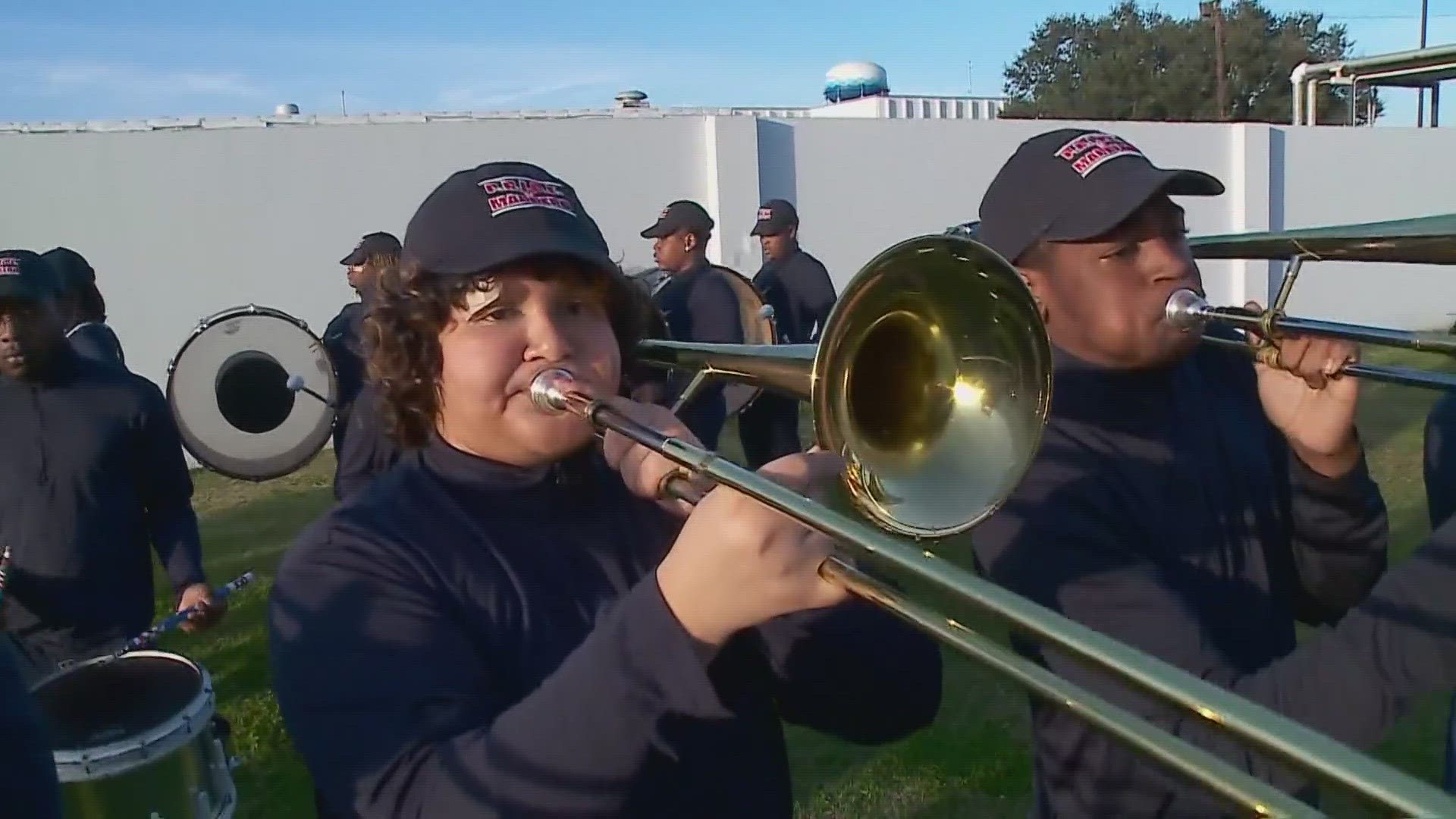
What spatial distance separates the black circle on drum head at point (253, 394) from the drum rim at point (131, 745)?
3.27 m

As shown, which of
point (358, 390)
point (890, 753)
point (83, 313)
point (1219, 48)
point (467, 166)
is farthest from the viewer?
point (1219, 48)

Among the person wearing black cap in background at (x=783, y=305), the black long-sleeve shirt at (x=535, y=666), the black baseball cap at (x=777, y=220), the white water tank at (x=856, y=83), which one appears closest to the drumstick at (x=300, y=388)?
the person wearing black cap in background at (x=783, y=305)

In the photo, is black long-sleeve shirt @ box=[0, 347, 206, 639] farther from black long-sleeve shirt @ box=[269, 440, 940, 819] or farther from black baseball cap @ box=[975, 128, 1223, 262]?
black baseball cap @ box=[975, 128, 1223, 262]

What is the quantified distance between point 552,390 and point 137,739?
1.43m

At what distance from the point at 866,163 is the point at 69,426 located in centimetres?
1003

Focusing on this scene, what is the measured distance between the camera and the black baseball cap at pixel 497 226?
148 cm

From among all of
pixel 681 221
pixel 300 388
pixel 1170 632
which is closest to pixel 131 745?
pixel 1170 632

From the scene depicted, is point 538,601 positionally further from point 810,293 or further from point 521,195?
point 810,293

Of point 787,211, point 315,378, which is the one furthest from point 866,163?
point 315,378

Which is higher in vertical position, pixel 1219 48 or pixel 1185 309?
pixel 1219 48

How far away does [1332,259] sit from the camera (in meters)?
1.84

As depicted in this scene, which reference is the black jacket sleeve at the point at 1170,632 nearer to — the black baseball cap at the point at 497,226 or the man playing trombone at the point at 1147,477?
the man playing trombone at the point at 1147,477

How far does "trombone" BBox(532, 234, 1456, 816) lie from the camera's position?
43.6 inches

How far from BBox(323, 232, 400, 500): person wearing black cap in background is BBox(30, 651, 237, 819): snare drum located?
691mm
